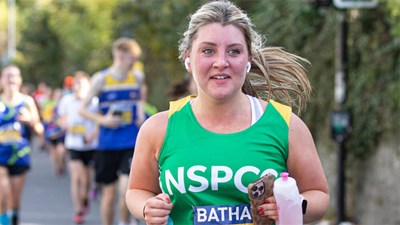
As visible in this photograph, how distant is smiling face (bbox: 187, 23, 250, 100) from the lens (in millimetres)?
3596

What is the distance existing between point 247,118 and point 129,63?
6.39 metres

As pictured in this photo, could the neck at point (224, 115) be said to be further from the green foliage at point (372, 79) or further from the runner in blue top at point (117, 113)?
the green foliage at point (372, 79)

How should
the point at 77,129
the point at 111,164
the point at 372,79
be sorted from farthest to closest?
the point at 77,129 → the point at 372,79 → the point at 111,164

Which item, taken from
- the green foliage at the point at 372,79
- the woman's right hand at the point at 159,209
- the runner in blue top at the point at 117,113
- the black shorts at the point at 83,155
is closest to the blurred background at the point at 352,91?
the green foliage at the point at 372,79

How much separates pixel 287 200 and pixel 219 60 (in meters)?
0.61

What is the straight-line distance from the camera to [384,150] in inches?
417

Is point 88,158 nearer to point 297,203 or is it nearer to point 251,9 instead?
point 251,9

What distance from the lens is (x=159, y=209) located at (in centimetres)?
357

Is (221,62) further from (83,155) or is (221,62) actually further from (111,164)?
(83,155)

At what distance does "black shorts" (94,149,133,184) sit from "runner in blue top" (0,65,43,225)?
2.85 ft

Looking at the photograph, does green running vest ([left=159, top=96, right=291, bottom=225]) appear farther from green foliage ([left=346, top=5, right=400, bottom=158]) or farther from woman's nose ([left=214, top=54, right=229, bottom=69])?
green foliage ([left=346, top=5, right=400, bottom=158])

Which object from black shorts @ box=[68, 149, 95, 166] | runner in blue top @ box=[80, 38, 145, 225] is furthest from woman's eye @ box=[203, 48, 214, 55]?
black shorts @ box=[68, 149, 95, 166]

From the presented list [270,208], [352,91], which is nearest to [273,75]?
[270,208]

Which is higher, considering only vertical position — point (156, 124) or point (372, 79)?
point (372, 79)
